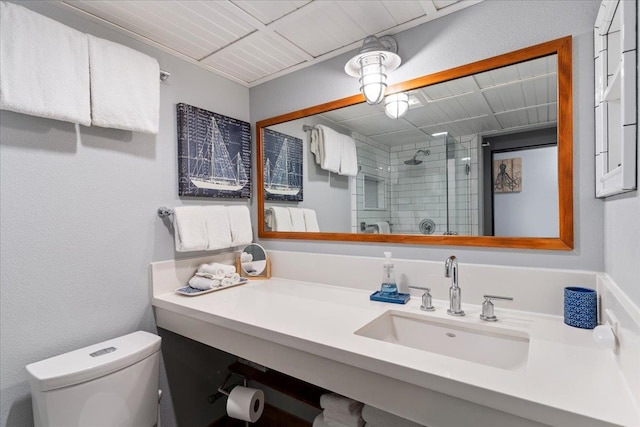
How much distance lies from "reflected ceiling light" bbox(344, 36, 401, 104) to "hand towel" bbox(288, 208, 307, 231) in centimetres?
77

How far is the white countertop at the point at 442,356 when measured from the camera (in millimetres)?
664

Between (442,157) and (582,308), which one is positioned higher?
(442,157)

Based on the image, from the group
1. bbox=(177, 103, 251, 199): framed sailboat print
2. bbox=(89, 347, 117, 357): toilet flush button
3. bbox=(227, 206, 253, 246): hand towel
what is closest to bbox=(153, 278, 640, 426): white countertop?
bbox=(89, 347, 117, 357): toilet flush button

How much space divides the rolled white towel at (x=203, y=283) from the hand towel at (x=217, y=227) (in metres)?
0.17

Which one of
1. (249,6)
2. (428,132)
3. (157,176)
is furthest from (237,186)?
(428,132)

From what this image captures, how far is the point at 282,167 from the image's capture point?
195cm

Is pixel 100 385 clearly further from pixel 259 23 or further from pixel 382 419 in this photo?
pixel 259 23

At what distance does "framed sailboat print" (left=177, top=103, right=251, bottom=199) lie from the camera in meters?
1.66

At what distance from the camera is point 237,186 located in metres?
1.94

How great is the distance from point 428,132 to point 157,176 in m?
1.35

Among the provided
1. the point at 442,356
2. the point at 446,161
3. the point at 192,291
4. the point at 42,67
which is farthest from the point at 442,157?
the point at 42,67

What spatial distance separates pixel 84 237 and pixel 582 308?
1.91 meters

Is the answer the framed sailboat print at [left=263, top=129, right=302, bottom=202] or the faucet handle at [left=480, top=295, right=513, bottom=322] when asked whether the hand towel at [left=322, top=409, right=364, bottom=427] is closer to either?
the faucet handle at [left=480, top=295, right=513, bottom=322]

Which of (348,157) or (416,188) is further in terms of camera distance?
(348,157)
